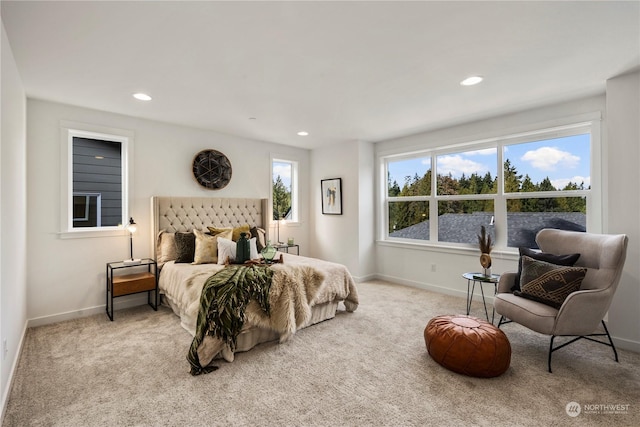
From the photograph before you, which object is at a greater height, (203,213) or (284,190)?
(284,190)

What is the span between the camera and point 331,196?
18.6 ft

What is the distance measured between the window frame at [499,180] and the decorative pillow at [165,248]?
3.33m

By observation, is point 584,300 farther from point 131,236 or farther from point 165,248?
point 131,236

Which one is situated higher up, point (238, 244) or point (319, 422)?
point (238, 244)

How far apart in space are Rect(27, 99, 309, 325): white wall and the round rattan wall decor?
0.29ft

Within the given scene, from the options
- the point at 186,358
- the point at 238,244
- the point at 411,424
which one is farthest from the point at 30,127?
the point at 411,424

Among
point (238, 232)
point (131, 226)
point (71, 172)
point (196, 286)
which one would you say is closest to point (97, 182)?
point (71, 172)

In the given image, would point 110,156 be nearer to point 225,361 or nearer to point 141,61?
point 141,61

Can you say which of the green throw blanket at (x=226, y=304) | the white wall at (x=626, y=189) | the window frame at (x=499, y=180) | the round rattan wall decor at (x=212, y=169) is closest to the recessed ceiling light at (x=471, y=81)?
the white wall at (x=626, y=189)

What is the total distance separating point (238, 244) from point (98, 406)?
2.03m

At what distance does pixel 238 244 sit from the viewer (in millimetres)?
3764

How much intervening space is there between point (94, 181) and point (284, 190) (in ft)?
9.68

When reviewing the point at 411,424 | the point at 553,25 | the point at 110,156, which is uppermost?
the point at 553,25

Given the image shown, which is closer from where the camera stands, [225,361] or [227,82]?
[225,361]
